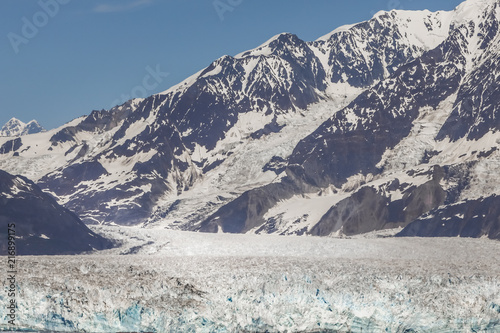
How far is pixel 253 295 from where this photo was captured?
333ft

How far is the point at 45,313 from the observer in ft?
318

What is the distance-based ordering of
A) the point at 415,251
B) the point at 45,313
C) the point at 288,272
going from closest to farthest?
the point at 45,313 → the point at 288,272 → the point at 415,251

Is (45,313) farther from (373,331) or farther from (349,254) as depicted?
(349,254)

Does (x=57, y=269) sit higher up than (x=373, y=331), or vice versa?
(x=57, y=269)

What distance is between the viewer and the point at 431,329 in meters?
99.6

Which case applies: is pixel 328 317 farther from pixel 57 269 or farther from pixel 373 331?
pixel 57 269

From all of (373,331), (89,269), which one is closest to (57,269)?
(89,269)

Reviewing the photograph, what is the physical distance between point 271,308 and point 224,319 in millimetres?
4565

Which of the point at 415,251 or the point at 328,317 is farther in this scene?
the point at 415,251

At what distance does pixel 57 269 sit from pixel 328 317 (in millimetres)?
25068

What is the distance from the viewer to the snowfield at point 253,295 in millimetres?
97750

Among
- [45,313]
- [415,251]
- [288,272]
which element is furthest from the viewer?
[415,251]

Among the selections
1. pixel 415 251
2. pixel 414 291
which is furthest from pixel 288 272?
pixel 415 251

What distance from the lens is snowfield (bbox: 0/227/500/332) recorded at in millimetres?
97750
